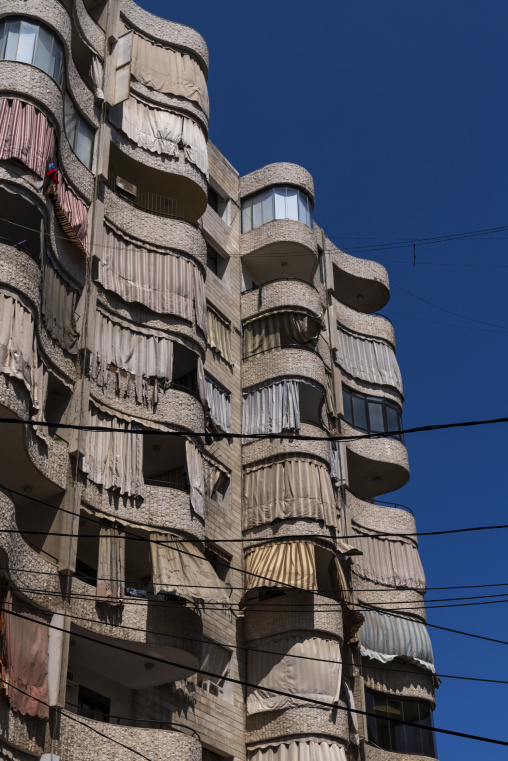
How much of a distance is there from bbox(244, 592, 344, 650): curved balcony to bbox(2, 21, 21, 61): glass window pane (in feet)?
51.6

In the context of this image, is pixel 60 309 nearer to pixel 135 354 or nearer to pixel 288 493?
pixel 135 354

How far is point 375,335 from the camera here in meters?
38.6

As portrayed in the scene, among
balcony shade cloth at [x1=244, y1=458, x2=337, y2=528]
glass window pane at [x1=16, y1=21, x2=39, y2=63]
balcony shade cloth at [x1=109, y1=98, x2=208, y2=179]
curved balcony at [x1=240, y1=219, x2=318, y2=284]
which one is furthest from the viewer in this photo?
curved balcony at [x1=240, y1=219, x2=318, y2=284]

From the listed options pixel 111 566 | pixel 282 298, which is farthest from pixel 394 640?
pixel 111 566

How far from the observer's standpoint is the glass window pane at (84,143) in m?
27.0

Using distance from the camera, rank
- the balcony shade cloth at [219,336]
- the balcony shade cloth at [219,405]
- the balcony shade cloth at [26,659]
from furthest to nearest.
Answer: the balcony shade cloth at [219,336], the balcony shade cloth at [219,405], the balcony shade cloth at [26,659]

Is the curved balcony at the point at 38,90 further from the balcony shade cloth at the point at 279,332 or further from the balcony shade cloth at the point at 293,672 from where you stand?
the balcony shade cloth at the point at 293,672

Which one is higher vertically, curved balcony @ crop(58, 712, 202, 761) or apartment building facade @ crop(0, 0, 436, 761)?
apartment building facade @ crop(0, 0, 436, 761)

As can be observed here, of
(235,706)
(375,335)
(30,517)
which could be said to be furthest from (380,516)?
(30,517)

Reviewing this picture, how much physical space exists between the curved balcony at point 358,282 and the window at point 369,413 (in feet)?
14.6

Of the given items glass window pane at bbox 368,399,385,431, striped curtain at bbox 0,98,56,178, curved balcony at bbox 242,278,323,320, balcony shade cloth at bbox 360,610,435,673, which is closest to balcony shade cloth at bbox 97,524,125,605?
striped curtain at bbox 0,98,56,178

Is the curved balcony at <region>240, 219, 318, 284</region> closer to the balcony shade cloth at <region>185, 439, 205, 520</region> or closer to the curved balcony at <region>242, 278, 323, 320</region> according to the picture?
the curved balcony at <region>242, 278, 323, 320</region>

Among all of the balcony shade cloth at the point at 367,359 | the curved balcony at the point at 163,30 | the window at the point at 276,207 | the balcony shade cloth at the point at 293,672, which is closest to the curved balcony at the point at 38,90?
the curved balcony at the point at 163,30

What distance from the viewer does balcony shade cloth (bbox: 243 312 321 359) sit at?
32906 mm
